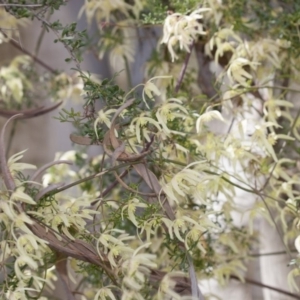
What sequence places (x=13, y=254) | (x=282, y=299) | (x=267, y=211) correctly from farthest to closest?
(x=282, y=299) → (x=267, y=211) → (x=13, y=254)

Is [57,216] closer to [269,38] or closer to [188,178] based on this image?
[188,178]

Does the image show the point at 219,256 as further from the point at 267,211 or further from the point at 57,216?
the point at 57,216

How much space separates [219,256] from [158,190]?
24cm

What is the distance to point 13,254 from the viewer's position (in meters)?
0.56

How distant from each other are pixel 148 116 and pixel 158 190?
7 cm

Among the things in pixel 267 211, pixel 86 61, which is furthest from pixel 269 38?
pixel 86 61

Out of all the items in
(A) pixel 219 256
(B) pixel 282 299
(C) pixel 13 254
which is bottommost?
(B) pixel 282 299

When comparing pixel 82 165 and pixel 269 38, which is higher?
pixel 269 38

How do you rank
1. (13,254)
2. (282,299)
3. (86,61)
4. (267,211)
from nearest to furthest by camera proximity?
1. (13,254)
2. (267,211)
3. (282,299)
4. (86,61)

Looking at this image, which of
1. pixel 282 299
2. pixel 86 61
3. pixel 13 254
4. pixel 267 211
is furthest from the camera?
pixel 86 61

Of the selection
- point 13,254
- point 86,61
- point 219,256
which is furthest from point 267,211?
point 86,61

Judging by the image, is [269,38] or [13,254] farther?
[269,38]

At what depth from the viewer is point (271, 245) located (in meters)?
0.95

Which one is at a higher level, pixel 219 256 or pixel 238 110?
pixel 238 110
